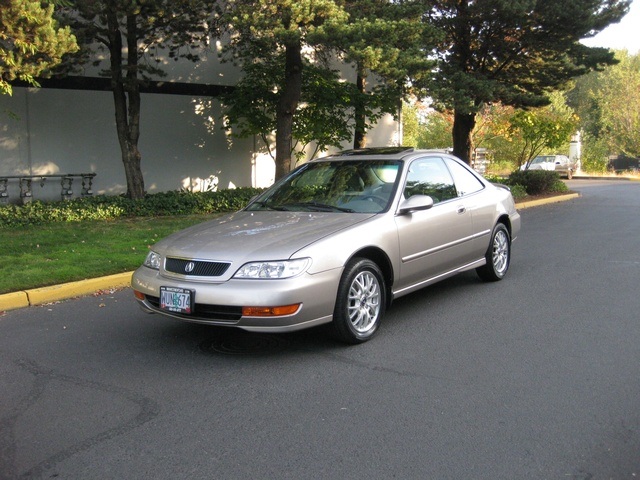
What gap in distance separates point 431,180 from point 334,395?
3.02 meters

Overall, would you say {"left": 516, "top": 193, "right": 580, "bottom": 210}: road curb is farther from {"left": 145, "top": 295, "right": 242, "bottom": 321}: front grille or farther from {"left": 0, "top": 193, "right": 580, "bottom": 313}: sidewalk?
{"left": 145, "top": 295, "right": 242, "bottom": 321}: front grille

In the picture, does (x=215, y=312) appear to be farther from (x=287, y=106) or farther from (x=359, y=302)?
(x=287, y=106)

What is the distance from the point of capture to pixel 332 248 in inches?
196

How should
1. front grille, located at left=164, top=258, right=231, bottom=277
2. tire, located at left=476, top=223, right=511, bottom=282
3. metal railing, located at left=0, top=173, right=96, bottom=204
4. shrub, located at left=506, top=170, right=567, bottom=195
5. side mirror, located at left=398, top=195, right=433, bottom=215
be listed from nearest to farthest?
front grille, located at left=164, top=258, right=231, bottom=277 → side mirror, located at left=398, top=195, right=433, bottom=215 → tire, located at left=476, top=223, right=511, bottom=282 → metal railing, located at left=0, top=173, right=96, bottom=204 → shrub, located at left=506, top=170, right=567, bottom=195

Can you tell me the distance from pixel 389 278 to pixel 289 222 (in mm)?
1020

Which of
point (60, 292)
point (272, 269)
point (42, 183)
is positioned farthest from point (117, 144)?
point (272, 269)

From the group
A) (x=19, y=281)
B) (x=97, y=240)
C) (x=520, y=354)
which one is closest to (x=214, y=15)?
(x=97, y=240)

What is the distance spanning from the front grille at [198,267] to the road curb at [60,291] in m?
2.63

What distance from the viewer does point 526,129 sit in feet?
70.4

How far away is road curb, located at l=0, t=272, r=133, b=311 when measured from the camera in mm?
6809

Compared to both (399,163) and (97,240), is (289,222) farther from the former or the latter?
(97,240)

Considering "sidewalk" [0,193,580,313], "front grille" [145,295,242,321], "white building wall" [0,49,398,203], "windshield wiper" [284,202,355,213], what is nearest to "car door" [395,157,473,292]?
"windshield wiper" [284,202,355,213]

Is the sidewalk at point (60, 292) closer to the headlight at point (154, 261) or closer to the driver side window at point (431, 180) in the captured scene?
the headlight at point (154, 261)

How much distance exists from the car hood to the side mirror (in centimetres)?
35
